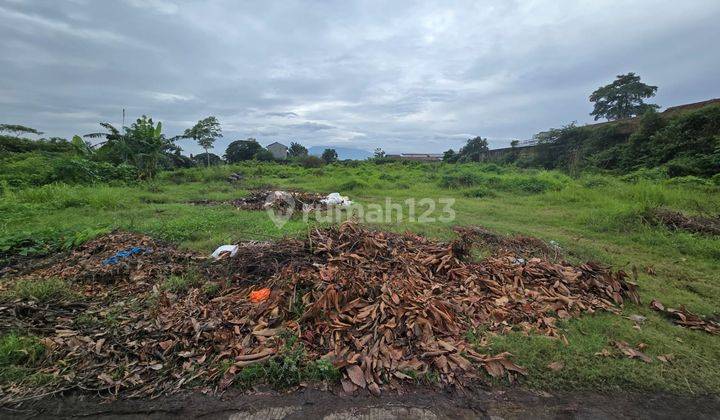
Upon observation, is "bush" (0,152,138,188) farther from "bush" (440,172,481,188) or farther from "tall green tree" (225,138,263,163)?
"tall green tree" (225,138,263,163)

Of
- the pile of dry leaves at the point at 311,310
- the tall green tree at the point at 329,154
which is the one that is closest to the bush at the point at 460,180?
the pile of dry leaves at the point at 311,310

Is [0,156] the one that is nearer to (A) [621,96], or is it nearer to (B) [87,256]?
(B) [87,256]

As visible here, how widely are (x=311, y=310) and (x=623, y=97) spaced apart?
3623cm

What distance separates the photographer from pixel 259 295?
3215 mm

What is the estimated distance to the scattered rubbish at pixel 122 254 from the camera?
4.07 m

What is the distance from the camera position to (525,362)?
2.45 meters

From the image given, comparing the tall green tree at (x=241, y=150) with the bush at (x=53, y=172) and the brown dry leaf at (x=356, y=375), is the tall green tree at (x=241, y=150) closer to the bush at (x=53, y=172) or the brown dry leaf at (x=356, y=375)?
the bush at (x=53, y=172)

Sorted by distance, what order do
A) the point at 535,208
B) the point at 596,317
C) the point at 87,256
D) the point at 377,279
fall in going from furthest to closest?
the point at 535,208, the point at 87,256, the point at 377,279, the point at 596,317

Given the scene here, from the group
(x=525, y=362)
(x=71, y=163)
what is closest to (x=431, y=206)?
(x=525, y=362)

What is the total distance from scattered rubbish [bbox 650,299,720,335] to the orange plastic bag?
3.88 meters

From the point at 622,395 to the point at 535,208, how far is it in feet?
26.5

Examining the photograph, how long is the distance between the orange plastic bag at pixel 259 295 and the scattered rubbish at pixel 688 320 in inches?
153

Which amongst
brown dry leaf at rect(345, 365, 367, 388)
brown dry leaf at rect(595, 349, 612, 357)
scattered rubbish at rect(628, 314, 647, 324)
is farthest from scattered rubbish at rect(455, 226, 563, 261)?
brown dry leaf at rect(345, 365, 367, 388)

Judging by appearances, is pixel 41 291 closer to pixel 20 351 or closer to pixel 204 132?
pixel 20 351
